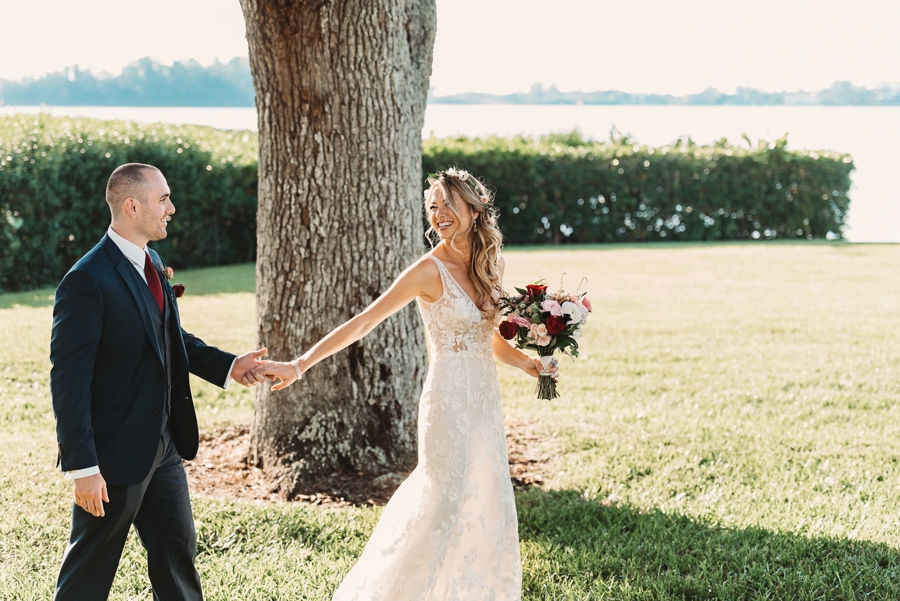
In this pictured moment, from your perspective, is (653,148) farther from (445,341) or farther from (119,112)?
(445,341)

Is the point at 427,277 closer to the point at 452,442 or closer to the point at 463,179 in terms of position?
the point at 463,179

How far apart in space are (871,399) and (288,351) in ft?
18.6

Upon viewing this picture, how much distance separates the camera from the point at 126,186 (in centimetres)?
327

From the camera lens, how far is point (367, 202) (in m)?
5.64

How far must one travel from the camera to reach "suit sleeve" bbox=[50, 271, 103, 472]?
3.07 metres

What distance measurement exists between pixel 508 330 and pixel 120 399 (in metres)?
1.77

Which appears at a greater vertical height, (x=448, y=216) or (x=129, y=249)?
(x=448, y=216)

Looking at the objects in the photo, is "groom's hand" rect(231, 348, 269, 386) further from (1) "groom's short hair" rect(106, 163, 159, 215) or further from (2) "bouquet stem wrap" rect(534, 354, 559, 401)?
(2) "bouquet stem wrap" rect(534, 354, 559, 401)

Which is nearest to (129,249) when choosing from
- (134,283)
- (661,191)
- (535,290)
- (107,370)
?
(134,283)

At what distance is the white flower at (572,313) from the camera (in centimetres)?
400

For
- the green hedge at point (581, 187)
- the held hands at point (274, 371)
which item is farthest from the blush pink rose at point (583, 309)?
the green hedge at point (581, 187)

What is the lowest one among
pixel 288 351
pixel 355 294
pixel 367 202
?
pixel 288 351

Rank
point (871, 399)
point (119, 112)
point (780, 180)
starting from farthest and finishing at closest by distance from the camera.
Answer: point (780, 180), point (119, 112), point (871, 399)

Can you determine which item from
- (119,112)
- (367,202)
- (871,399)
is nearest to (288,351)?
(367,202)
